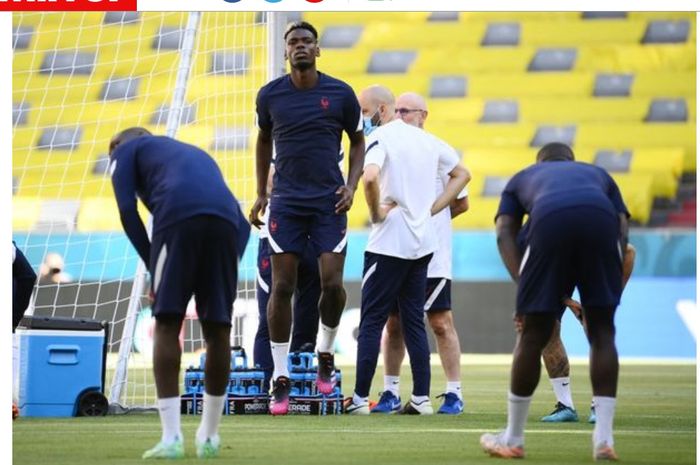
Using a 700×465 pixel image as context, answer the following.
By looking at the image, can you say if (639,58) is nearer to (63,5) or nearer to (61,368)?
(63,5)

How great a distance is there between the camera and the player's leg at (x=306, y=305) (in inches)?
377

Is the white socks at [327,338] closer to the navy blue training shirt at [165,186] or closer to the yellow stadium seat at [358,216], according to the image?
the navy blue training shirt at [165,186]

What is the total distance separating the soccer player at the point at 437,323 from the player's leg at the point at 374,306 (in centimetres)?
37

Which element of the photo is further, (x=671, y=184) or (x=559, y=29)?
(x=559, y=29)

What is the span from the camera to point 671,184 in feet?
Answer: 79.7

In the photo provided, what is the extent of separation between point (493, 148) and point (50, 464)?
66.5 ft

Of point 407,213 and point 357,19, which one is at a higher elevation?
point 357,19

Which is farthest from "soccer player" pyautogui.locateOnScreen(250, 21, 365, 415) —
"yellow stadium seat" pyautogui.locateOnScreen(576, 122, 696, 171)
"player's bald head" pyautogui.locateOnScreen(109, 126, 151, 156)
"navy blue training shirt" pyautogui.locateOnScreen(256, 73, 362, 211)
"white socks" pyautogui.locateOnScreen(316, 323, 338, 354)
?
"yellow stadium seat" pyautogui.locateOnScreen(576, 122, 696, 171)

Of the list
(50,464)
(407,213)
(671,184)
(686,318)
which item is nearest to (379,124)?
(407,213)

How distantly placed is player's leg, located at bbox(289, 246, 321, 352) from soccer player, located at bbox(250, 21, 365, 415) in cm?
65

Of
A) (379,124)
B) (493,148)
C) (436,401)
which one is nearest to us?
(379,124)
